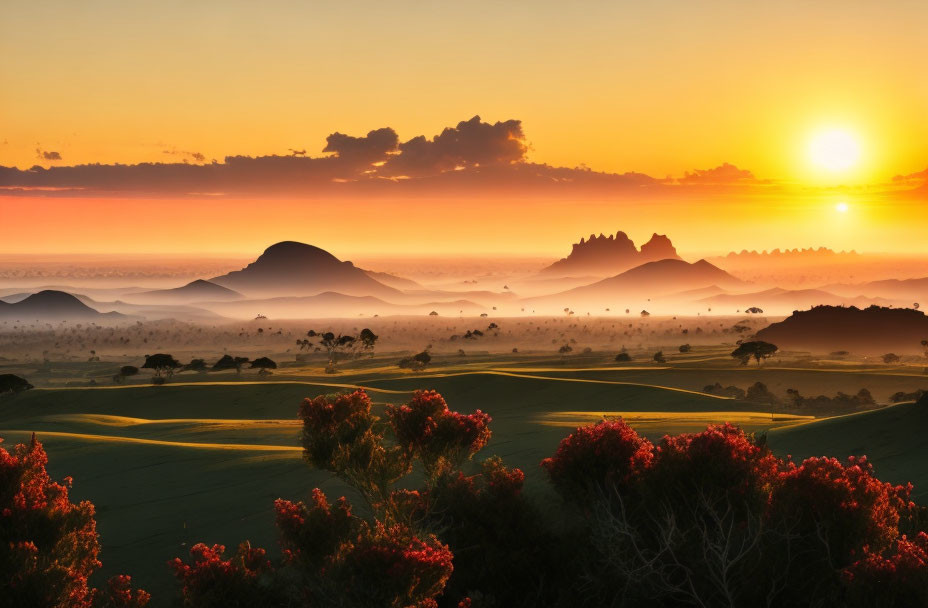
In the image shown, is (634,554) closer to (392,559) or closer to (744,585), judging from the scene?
(744,585)

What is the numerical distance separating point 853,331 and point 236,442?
430 feet

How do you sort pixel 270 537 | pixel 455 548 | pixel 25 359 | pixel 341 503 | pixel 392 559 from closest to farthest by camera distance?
pixel 392 559
pixel 341 503
pixel 455 548
pixel 270 537
pixel 25 359

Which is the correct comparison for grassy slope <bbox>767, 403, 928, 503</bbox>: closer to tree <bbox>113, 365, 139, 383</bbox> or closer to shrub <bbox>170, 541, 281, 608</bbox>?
shrub <bbox>170, 541, 281, 608</bbox>

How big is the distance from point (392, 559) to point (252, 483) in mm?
18811

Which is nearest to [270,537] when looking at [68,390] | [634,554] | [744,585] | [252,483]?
[252,483]

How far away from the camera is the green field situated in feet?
92.4

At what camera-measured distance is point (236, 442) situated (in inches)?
1779

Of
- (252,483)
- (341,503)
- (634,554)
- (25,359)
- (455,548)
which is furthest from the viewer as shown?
(25,359)

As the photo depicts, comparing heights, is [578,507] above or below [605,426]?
below

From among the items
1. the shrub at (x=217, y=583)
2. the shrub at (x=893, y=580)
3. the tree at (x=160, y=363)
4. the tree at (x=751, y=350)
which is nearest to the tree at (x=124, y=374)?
the tree at (x=160, y=363)

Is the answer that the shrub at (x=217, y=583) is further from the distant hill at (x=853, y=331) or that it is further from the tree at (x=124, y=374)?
the distant hill at (x=853, y=331)

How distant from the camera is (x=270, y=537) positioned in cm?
2652

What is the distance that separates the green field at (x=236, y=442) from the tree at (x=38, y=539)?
637cm

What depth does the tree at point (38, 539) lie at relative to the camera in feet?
55.0
